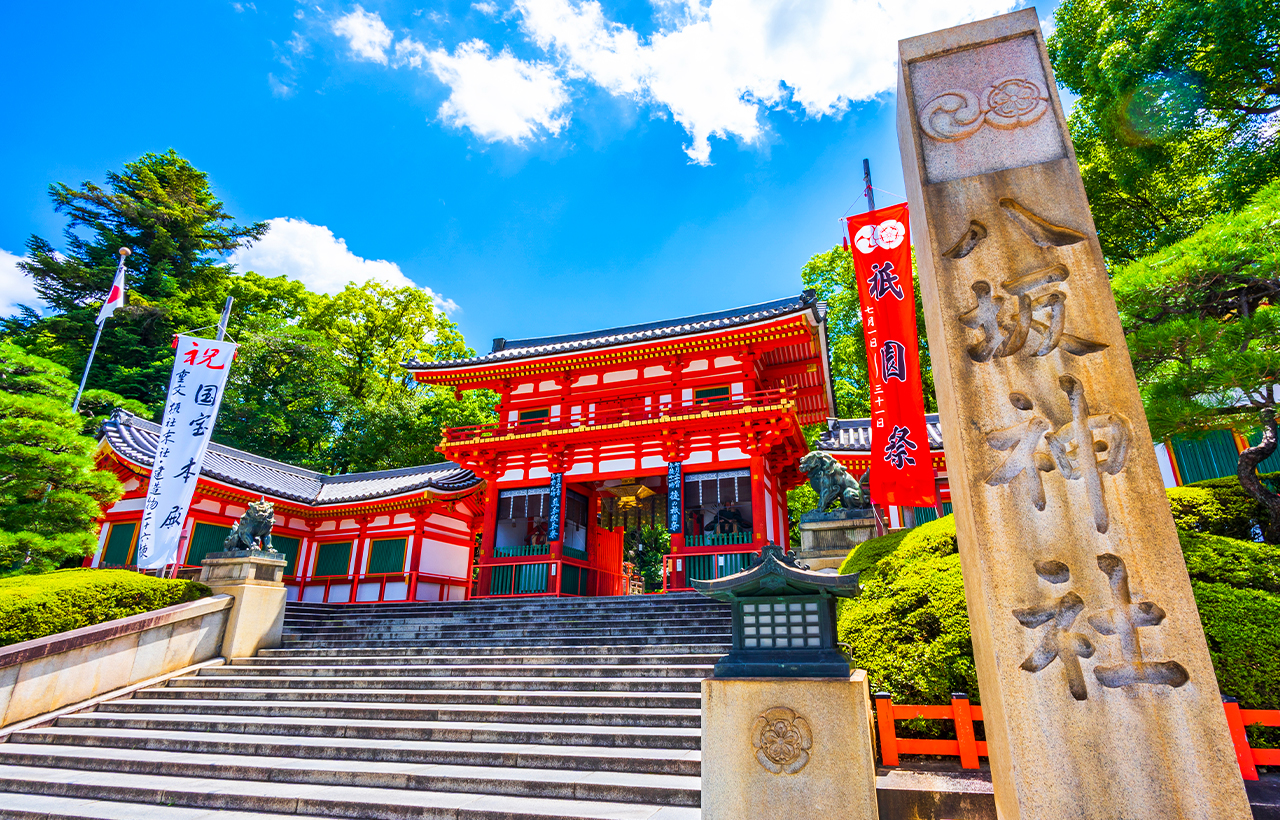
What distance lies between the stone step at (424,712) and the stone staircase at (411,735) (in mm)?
18

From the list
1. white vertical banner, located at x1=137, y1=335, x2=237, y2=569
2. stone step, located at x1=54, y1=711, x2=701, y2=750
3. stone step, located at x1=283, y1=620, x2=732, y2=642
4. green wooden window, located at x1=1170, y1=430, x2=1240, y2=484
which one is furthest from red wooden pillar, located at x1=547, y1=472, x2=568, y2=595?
green wooden window, located at x1=1170, y1=430, x2=1240, y2=484

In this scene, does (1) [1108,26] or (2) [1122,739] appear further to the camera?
(1) [1108,26]

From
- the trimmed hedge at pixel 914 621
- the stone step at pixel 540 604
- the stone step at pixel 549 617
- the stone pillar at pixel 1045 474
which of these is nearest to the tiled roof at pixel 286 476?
the stone step at pixel 540 604

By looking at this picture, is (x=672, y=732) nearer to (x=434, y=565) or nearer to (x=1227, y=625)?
(x=1227, y=625)

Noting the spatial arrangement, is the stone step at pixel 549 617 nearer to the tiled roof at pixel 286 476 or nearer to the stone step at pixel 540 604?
the stone step at pixel 540 604

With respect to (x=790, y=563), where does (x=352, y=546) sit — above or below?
above

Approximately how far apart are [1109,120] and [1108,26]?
156cm

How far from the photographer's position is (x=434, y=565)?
17266mm

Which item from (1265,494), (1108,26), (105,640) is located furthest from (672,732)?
(1108,26)

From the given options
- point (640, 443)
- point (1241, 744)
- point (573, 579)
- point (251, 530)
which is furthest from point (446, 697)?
point (640, 443)

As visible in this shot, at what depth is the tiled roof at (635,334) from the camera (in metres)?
14.6

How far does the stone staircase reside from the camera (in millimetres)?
4672

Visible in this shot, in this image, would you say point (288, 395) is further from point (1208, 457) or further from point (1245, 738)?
point (1208, 457)

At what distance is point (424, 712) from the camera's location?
21.7 feet
